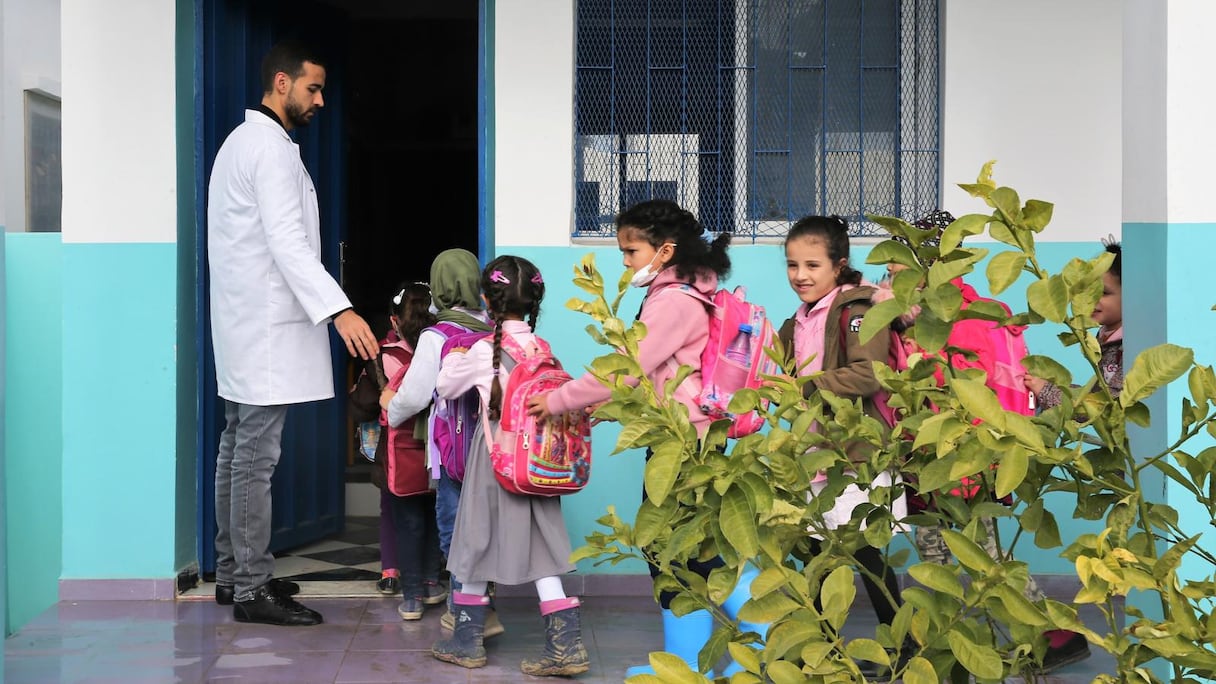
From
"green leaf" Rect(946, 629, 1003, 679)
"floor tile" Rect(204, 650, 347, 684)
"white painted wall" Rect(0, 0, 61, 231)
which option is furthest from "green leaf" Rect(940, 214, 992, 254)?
"white painted wall" Rect(0, 0, 61, 231)

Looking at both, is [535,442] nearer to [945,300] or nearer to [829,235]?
[829,235]

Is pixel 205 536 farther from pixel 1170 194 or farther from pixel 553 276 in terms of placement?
pixel 1170 194

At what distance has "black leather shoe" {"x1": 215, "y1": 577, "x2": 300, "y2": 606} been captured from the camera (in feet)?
14.6

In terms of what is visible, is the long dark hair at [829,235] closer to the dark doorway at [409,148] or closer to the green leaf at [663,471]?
the green leaf at [663,471]

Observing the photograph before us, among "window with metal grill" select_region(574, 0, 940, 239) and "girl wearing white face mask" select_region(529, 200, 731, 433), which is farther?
"window with metal grill" select_region(574, 0, 940, 239)

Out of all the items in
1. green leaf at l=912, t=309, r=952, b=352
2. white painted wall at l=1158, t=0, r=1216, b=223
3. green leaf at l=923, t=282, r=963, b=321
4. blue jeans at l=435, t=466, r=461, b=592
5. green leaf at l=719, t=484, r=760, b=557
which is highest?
white painted wall at l=1158, t=0, r=1216, b=223

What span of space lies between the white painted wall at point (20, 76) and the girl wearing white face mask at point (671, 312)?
299 inches

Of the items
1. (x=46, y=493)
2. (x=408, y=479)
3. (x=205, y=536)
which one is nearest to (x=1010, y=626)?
(x=408, y=479)

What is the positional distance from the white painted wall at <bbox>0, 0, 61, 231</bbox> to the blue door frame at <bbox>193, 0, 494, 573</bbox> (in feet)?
16.8

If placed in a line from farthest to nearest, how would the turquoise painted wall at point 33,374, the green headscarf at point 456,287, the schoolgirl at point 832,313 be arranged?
the turquoise painted wall at point 33,374, the green headscarf at point 456,287, the schoolgirl at point 832,313

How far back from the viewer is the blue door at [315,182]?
485cm

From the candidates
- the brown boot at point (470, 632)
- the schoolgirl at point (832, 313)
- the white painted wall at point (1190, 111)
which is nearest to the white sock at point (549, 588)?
the brown boot at point (470, 632)

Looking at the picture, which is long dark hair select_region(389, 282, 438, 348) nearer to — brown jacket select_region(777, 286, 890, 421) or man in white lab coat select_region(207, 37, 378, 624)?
man in white lab coat select_region(207, 37, 378, 624)

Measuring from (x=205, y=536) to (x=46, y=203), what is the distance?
6.69 m
